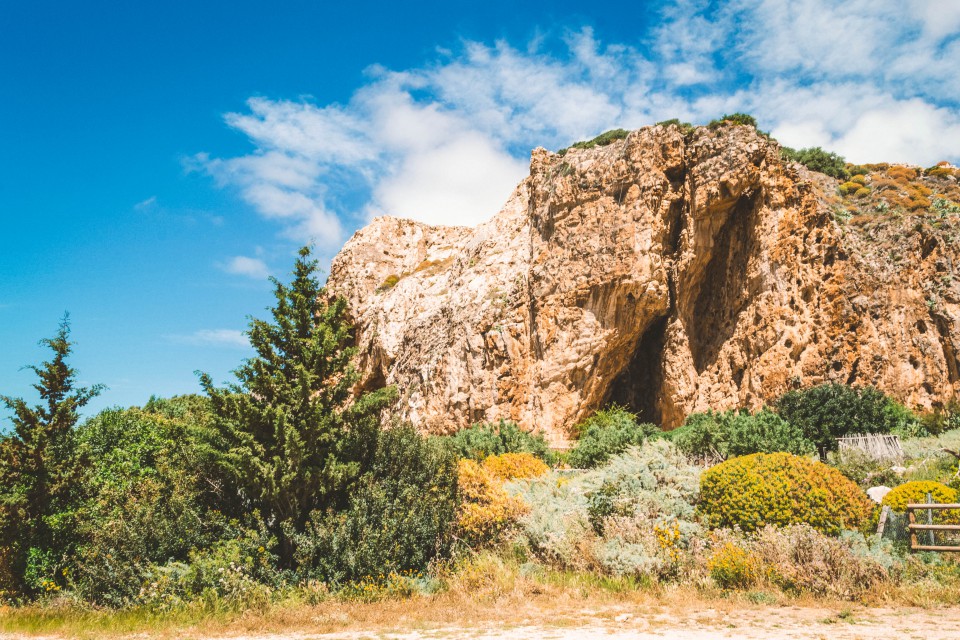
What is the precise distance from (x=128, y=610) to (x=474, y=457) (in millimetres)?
8566

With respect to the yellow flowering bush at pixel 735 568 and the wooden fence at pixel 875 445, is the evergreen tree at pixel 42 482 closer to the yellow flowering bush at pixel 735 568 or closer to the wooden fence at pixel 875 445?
the yellow flowering bush at pixel 735 568

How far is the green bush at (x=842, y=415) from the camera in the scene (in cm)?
1677

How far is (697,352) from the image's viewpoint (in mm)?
24984

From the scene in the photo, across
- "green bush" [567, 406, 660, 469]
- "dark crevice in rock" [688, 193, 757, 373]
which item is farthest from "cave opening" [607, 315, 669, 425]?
"green bush" [567, 406, 660, 469]

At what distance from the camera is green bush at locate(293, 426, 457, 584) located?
9180mm

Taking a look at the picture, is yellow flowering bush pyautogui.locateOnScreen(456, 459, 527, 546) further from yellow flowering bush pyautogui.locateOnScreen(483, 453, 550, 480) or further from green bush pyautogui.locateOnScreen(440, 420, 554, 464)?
green bush pyautogui.locateOnScreen(440, 420, 554, 464)

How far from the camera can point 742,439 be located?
1468 centimetres

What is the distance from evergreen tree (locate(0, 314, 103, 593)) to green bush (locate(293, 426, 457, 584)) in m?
4.95

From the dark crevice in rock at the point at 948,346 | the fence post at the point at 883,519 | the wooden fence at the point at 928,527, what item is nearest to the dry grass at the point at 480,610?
the wooden fence at the point at 928,527

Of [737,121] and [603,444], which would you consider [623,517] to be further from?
[737,121]

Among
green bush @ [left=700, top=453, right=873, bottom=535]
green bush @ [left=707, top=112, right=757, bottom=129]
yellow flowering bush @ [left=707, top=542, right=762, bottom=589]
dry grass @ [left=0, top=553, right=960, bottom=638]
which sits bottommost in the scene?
dry grass @ [left=0, top=553, right=960, bottom=638]

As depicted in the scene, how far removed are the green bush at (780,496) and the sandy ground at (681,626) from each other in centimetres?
198

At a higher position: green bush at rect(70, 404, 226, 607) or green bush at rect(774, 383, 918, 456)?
green bush at rect(774, 383, 918, 456)

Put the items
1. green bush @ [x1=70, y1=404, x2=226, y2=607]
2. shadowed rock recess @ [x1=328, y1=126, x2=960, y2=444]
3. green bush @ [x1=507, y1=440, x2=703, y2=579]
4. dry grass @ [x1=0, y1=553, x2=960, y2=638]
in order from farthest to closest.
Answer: shadowed rock recess @ [x1=328, y1=126, x2=960, y2=444]
green bush @ [x1=70, y1=404, x2=226, y2=607]
green bush @ [x1=507, y1=440, x2=703, y2=579]
dry grass @ [x1=0, y1=553, x2=960, y2=638]
